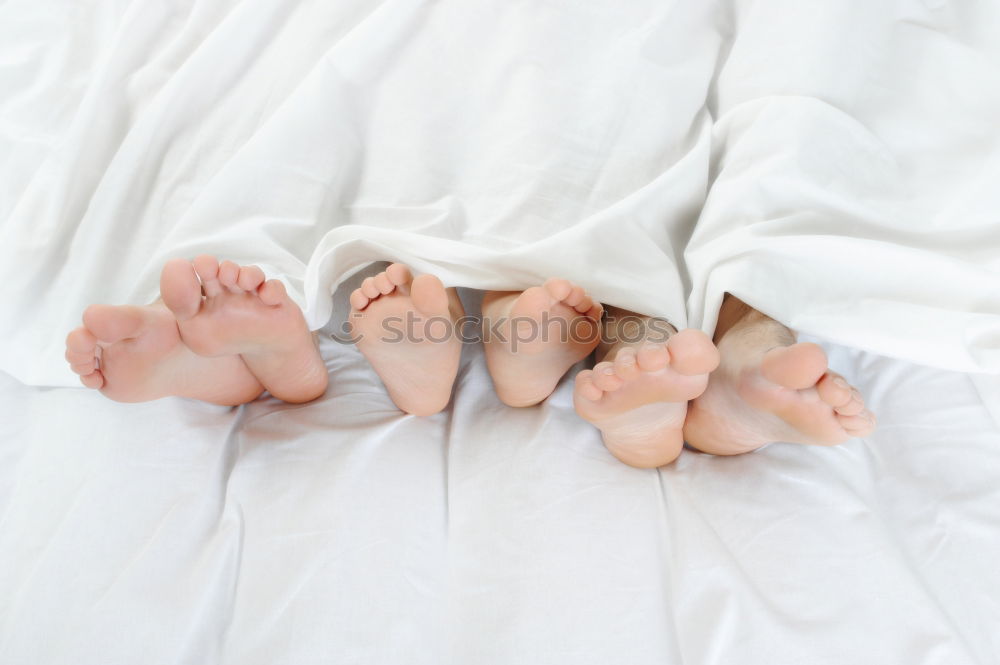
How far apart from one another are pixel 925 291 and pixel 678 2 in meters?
0.43

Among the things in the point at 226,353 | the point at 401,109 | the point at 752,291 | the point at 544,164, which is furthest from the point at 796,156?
the point at 226,353

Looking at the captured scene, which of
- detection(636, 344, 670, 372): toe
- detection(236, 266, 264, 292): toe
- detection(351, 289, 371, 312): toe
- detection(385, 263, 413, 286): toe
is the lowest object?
detection(636, 344, 670, 372): toe

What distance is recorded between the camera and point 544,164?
2.40ft

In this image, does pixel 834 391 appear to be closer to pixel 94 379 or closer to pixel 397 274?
pixel 397 274

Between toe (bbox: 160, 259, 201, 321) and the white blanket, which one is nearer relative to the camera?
toe (bbox: 160, 259, 201, 321)

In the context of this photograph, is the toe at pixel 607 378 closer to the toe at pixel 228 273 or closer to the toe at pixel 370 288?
the toe at pixel 370 288

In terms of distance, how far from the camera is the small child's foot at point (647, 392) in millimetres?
546

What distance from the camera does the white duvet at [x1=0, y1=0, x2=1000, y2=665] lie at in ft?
1.87

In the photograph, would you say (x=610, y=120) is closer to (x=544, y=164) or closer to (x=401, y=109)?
(x=544, y=164)

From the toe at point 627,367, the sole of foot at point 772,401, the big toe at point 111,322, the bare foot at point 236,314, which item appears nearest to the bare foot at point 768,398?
the sole of foot at point 772,401

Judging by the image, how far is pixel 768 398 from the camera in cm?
58

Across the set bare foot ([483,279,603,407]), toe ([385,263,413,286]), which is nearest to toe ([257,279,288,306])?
toe ([385,263,413,286])

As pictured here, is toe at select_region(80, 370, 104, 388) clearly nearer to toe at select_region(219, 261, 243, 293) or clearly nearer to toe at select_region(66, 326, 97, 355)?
toe at select_region(66, 326, 97, 355)

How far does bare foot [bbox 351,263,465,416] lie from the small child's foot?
147mm
